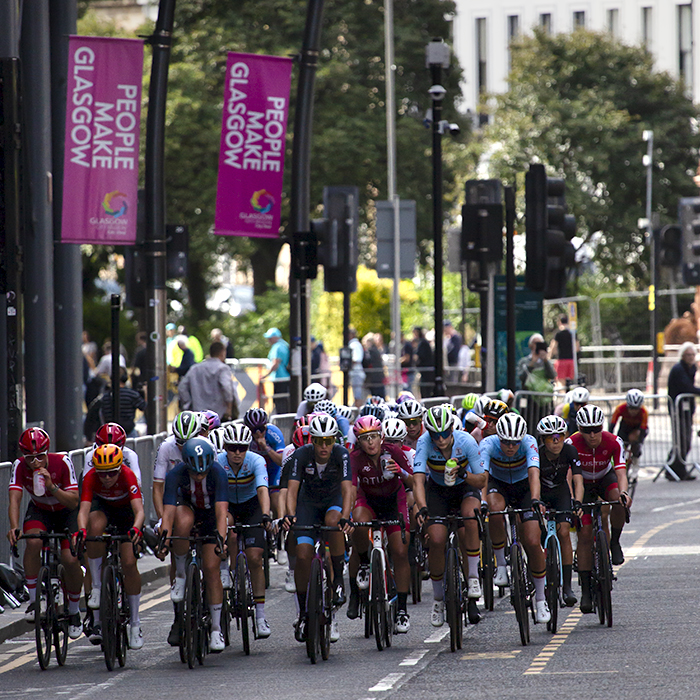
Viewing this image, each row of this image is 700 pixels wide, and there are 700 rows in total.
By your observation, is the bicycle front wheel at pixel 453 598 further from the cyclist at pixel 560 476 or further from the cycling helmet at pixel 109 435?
the cycling helmet at pixel 109 435

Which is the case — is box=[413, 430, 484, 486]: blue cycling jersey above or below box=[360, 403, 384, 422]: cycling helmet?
below

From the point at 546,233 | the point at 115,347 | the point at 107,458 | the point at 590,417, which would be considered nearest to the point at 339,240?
the point at 546,233

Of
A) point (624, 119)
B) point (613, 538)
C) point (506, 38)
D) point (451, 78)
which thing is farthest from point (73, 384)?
point (506, 38)

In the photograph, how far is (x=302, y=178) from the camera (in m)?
20.5

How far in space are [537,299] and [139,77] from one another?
8.67 metres

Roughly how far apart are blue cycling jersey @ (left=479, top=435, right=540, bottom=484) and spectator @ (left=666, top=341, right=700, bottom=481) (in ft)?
38.5

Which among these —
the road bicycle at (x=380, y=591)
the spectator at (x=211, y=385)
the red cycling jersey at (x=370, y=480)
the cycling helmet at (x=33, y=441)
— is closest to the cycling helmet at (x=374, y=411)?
the red cycling jersey at (x=370, y=480)

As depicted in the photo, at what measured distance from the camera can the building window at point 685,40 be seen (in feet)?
228

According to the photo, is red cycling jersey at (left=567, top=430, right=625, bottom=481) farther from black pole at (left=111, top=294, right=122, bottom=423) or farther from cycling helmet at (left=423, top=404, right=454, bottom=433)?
black pole at (left=111, top=294, right=122, bottom=423)

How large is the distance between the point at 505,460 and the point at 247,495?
2075 millimetres

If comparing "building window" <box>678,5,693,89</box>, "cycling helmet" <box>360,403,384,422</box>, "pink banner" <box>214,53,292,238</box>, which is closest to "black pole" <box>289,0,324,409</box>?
"pink banner" <box>214,53,292,238</box>

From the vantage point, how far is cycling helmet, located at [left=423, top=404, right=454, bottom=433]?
11.7m

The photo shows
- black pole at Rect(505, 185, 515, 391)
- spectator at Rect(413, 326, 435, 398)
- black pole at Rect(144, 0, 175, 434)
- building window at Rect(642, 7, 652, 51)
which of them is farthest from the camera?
building window at Rect(642, 7, 652, 51)

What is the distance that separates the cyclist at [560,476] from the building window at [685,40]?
59814mm
